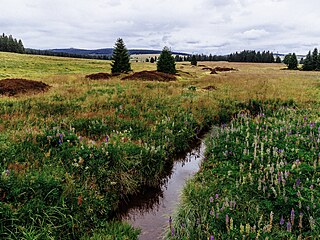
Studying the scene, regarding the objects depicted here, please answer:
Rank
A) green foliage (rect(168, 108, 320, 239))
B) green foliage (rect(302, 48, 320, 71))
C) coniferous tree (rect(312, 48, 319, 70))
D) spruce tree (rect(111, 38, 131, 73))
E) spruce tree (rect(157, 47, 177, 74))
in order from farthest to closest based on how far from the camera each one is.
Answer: coniferous tree (rect(312, 48, 319, 70))
green foliage (rect(302, 48, 320, 71))
spruce tree (rect(157, 47, 177, 74))
spruce tree (rect(111, 38, 131, 73))
green foliage (rect(168, 108, 320, 239))

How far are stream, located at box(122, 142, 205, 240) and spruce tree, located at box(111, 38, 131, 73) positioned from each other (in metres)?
31.8

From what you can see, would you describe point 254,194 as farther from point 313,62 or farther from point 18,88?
point 313,62

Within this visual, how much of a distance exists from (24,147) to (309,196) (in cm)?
672

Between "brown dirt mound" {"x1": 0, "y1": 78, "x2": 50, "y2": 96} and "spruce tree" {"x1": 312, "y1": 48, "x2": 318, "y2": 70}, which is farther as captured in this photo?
"spruce tree" {"x1": 312, "y1": 48, "x2": 318, "y2": 70}

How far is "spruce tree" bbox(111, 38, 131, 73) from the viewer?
37944mm

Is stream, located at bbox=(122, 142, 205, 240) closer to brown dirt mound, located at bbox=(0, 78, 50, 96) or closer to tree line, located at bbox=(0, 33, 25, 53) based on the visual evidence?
brown dirt mound, located at bbox=(0, 78, 50, 96)

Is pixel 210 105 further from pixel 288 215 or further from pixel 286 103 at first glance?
pixel 288 215

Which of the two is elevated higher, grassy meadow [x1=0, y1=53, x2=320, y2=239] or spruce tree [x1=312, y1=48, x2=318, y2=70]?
spruce tree [x1=312, y1=48, x2=318, y2=70]

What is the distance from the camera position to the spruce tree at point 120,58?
37944 millimetres

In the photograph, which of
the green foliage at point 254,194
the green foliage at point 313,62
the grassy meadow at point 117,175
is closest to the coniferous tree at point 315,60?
the green foliage at point 313,62

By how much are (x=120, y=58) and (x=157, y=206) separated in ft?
113

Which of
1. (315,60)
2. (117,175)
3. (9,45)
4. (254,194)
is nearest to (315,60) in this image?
(315,60)

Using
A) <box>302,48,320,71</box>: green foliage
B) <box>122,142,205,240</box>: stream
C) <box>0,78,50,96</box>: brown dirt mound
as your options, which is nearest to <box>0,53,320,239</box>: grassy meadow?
<box>122,142,205,240</box>: stream

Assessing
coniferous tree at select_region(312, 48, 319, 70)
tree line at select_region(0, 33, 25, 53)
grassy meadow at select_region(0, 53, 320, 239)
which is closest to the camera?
grassy meadow at select_region(0, 53, 320, 239)
